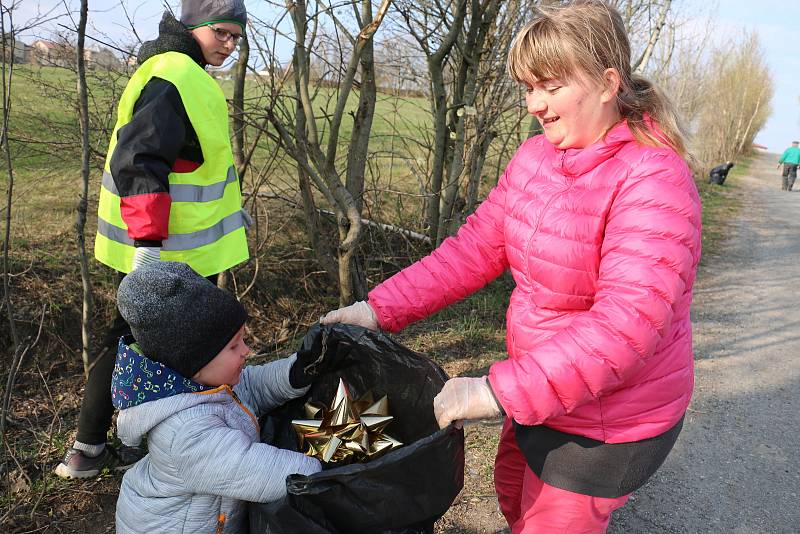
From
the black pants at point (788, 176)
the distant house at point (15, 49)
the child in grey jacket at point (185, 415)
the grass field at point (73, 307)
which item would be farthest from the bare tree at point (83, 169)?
the black pants at point (788, 176)

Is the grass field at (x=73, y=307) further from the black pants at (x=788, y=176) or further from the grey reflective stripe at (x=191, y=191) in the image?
the black pants at (x=788, y=176)

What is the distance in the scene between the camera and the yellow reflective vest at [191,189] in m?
2.47

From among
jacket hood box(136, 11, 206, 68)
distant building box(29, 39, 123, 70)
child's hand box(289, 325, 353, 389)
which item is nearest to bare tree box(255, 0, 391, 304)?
jacket hood box(136, 11, 206, 68)

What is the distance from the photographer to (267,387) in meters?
2.04

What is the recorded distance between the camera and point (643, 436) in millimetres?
1576

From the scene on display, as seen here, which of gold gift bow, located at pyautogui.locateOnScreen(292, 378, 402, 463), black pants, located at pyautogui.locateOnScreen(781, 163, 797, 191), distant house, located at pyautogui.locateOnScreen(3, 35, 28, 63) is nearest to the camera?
gold gift bow, located at pyautogui.locateOnScreen(292, 378, 402, 463)

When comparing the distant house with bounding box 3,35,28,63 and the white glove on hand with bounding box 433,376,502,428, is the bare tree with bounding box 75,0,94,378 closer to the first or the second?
the distant house with bounding box 3,35,28,63

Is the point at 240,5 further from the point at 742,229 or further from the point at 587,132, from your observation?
the point at 742,229

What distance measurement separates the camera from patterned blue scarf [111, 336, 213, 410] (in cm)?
161

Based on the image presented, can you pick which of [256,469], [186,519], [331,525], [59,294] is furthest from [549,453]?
[59,294]

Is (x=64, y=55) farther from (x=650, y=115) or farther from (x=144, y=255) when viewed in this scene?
(x=650, y=115)


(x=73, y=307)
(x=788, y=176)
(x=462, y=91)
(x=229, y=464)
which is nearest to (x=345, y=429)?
(x=229, y=464)

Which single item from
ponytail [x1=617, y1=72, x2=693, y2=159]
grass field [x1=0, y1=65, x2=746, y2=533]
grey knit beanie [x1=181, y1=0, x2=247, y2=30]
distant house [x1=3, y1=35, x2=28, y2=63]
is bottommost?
grass field [x1=0, y1=65, x2=746, y2=533]

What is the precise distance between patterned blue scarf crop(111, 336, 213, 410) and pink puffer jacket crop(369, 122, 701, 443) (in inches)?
33.1
